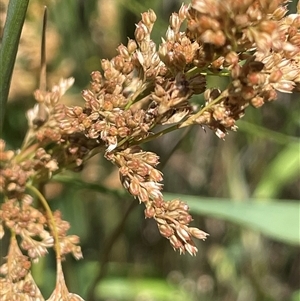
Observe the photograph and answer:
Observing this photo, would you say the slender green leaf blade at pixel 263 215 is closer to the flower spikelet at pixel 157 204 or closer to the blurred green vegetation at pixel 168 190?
the blurred green vegetation at pixel 168 190

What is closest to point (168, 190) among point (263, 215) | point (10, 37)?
point (263, 215)

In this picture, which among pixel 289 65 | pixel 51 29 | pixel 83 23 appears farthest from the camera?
pixel 83 23

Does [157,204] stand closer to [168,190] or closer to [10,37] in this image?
[10,37]

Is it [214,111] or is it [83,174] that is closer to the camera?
[214,111]

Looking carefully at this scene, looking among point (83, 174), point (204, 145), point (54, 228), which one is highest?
point (204, 145)

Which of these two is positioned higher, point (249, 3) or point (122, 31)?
point (122, 31)

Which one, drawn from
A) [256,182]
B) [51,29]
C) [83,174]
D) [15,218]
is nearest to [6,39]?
[15,218]

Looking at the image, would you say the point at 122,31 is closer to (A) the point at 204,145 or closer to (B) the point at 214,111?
(A) the point at 204,145
